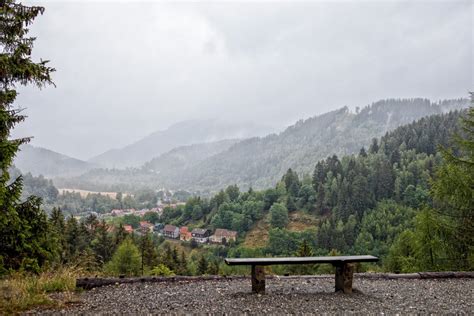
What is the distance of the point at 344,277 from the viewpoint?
755cm

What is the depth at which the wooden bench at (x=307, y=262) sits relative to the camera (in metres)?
7.37

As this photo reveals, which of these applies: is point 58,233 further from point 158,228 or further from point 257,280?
point 158,228

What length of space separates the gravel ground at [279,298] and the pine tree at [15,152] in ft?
9.11

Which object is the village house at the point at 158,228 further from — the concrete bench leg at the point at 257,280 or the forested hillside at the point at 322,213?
the concrete bench leg at the point at 257,280

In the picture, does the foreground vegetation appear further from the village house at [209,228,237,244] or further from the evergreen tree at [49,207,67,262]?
the village house at [209,228,237,244]

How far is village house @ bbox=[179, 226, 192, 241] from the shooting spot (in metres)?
122

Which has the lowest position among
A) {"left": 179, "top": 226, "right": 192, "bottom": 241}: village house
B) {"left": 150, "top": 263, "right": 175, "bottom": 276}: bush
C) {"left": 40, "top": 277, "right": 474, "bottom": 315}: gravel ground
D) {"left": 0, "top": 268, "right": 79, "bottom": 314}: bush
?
{"left": 179, "top": 226, "right": 192, "bottom": 241}: village house

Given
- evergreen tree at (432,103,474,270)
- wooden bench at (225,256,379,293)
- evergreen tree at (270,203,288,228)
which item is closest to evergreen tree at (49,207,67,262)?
wooden bench at (225,256,379,293)

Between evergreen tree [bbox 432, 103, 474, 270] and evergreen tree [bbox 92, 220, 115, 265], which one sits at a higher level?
evergreen tree [bbox 432, 103, 474, 270]

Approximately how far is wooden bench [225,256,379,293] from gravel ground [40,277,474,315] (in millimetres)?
231

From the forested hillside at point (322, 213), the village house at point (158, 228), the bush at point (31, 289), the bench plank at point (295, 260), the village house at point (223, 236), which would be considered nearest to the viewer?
the bush at point (31, 289)

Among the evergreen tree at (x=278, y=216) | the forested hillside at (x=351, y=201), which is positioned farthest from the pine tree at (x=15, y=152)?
the evergreen tree at (x=278, y=216)

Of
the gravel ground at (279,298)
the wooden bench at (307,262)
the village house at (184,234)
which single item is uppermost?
the wooden bench at (307,262)

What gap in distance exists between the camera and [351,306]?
258 inches
